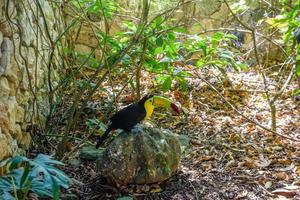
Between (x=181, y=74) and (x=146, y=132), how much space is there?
2.17ft

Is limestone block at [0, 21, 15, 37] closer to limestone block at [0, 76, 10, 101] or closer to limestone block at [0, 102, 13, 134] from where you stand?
limestone block at [0, 76, 10, 101]

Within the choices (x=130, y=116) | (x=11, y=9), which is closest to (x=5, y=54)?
(x=11, y=9)

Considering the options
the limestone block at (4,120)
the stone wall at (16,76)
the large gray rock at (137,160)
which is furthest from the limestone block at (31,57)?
the large gray rock at (137,160)

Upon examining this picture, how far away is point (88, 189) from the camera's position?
8.46 ft

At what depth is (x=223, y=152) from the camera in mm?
3109

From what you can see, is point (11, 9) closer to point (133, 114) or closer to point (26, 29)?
point (26, 29)

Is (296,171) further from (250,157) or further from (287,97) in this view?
(287,97)

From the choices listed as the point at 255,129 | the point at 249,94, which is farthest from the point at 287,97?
the point at 255,129

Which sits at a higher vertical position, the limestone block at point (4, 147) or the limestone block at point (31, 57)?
the limestone block at point (31, 57)

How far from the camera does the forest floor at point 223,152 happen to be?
258cm

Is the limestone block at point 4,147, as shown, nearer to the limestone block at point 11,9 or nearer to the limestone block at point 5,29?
the limestone block at point 5,29

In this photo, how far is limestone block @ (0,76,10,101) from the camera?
7.68 feet

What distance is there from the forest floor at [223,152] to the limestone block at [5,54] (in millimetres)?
827

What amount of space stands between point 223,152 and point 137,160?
859 mm
